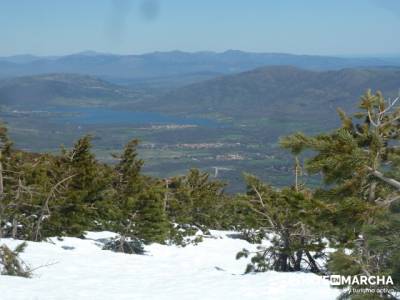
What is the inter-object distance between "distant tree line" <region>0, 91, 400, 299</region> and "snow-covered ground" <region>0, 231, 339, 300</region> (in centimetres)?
134

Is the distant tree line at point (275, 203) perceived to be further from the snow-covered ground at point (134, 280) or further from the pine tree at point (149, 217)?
the snow-covered ground at point (134, 280)

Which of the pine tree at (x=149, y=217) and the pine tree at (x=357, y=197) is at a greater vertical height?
the pine tree at (x=357, y=197)

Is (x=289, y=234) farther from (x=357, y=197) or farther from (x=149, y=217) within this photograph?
(x=357, y=197)

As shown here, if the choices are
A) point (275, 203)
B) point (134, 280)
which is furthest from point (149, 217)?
point (134, 280)

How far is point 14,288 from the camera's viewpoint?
39.0ft

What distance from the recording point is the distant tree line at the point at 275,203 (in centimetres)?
718

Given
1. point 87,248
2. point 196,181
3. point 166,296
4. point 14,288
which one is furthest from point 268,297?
→ point 196,181

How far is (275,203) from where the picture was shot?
19531 millimetres

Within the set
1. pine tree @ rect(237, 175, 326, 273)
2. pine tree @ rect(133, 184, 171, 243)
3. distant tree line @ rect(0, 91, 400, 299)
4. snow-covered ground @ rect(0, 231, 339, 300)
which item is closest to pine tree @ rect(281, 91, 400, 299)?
distant tree line @ rect(0, 91, 400, 299)

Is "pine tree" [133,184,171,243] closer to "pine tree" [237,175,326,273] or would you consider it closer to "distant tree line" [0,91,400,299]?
"distant tree line" [0,91,400,299]

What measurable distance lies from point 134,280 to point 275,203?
6669 millimetres

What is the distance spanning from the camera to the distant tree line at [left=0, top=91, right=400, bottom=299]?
23.5ft

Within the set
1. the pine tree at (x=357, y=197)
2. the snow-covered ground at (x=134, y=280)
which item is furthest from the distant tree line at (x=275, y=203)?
the snow-covered ground at (x=134, y=280)

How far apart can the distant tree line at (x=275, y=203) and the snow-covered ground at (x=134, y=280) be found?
1345 mm
